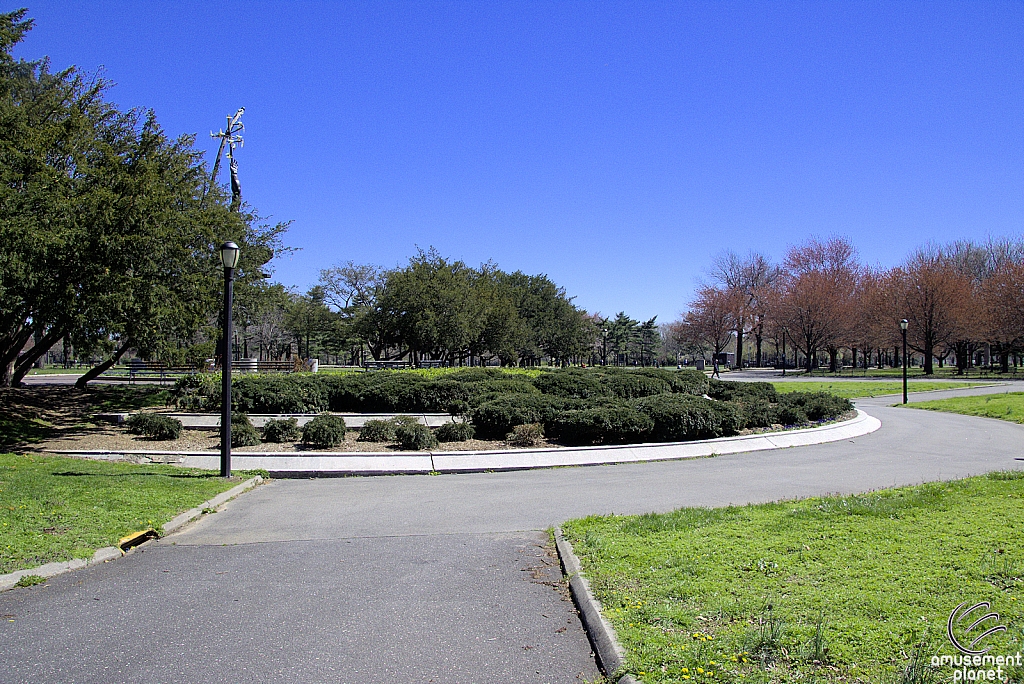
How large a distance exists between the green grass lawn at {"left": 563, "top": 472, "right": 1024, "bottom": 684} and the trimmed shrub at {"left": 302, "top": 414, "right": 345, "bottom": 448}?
26.3 ft

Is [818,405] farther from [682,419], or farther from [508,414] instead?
[508,414]

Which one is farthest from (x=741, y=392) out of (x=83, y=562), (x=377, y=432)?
(x=83, y=562)

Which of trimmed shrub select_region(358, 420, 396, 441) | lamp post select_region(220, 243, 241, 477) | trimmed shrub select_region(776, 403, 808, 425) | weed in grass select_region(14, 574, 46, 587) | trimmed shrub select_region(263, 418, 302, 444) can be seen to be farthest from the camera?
trimmed shrub select_region(776, 403, 808, 425)

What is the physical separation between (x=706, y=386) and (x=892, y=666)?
21.1 metres

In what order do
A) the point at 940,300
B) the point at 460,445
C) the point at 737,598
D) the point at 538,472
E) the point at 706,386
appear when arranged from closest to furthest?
the point at 737,598 → the point at 538,472 → the point at 460,445 → the point at 706,386 → the point at 940,300

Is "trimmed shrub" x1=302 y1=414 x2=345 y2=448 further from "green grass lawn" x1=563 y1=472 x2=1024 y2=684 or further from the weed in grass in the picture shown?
the weed in grass

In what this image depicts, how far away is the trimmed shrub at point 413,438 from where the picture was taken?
46.1ft

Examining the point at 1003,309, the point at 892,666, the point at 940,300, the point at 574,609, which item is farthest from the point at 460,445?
the point at 1003,309

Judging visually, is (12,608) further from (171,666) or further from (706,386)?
(706,386)

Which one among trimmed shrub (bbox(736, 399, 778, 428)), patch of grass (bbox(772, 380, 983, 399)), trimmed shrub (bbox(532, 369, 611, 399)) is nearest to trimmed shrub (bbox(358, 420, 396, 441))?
trimmed shrub (bbox(532, 369, 611, 399))

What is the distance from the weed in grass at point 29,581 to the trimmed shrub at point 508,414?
10.2 m

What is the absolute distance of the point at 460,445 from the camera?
14656 mm

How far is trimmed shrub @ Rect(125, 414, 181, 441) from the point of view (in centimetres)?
1499

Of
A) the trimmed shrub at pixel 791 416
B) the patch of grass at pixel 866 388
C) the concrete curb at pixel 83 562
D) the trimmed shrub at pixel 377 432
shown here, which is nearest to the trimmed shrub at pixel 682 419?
the trimmed shrub at pixel 791 416
